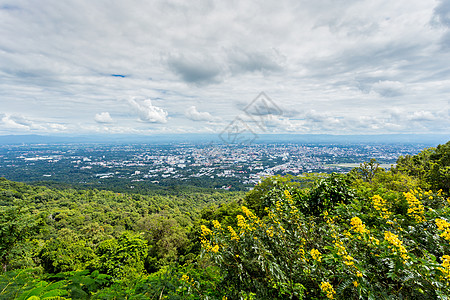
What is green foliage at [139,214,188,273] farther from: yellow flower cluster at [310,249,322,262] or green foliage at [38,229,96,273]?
yellow flower cluster at [310,249,322,262]

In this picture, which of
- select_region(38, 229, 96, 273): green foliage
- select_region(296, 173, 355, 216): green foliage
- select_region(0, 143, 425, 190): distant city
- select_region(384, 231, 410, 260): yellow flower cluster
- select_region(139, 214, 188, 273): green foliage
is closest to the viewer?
select_region(384, 231, 410, 260): yellow flower cluster

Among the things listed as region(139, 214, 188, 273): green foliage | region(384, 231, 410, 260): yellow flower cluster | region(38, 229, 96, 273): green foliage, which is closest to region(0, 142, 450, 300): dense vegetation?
region(384, 231, 410, 260): yellow flower cluster

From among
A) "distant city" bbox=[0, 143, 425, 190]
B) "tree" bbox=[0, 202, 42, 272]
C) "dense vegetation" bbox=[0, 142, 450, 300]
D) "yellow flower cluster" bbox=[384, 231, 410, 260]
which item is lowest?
"distant city" bbox=[0, 143, 425, 190]

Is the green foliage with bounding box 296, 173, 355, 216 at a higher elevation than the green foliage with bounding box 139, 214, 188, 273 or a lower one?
higher

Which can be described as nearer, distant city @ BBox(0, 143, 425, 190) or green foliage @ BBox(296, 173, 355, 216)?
green foliage @ BBox(296, 173, 355, 216)

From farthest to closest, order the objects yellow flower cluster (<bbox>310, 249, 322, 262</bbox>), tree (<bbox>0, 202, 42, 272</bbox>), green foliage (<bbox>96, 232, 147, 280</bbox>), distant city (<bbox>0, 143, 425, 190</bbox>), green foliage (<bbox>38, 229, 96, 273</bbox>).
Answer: distant city (<bbox>0, 143, 425, 190</bbox>)
green foliage (<bbox>38, 229, 96, 273</bbox>)
green foliage (<bbox>96, 232, 147, 280</bbox>)
tree (<bbox>0, 202, 42, 272</bbox>)
yellow flower cluster (<bbox>310, 249, 322, 262</bbox>)

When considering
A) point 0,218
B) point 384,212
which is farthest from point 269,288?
point 0,218

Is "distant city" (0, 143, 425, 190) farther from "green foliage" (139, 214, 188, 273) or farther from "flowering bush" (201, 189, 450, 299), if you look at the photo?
"flowering bush" (201, 189, 450, 299)

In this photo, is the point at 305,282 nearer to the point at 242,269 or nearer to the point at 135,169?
the point at 242,269

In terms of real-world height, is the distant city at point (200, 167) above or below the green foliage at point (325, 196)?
below

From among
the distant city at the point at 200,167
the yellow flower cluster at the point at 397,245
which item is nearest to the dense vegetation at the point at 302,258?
the yellow flower cluster at the point at 397,245

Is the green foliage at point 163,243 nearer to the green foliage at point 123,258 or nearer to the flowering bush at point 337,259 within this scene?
the green foliage at point 123,258
